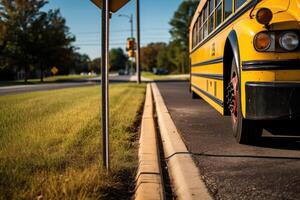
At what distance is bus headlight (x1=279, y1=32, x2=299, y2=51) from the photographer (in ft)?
14.2

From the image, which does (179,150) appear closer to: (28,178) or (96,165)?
(96,165)

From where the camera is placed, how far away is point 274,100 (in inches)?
174

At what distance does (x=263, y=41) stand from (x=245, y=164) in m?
1.24

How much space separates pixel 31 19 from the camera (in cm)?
5116

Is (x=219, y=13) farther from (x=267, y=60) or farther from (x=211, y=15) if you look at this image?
(x=267, y=60)

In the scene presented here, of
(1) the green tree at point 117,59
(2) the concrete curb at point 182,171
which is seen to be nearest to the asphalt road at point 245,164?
(2) the concrete curb at point 182,171

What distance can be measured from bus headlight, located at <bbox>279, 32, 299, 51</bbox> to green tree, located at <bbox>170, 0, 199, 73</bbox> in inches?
2807

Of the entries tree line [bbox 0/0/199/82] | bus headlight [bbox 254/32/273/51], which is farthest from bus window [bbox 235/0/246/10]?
tree line [bbox 0/0/199/82]

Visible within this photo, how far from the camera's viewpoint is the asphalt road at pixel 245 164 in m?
3.67

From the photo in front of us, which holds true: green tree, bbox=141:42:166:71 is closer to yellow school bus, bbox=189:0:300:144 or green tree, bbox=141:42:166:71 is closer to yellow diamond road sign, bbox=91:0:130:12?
yellow school bus, bbox=189:0:300:144

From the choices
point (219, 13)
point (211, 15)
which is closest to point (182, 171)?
point (219, 13)

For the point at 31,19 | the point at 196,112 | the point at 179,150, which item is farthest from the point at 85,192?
the point at 31,19

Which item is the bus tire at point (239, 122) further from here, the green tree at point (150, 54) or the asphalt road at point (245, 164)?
the green tree at point (150, 54)

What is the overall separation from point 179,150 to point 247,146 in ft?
2.83
